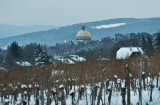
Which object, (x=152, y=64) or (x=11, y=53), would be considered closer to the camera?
(x=152, y=64)

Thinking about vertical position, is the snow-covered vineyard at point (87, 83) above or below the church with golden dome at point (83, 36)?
above

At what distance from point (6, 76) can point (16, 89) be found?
197 centimetres

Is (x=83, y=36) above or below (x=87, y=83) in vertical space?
below

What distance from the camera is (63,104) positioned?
750 inches

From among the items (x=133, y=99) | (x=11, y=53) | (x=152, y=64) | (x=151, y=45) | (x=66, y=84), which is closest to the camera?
(x=133, y=99)

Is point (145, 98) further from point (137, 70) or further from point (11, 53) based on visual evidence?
point (11, 53)

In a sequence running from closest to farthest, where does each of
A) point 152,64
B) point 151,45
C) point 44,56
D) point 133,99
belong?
point 133,99
point 152,64
point 44,56
point 151,45

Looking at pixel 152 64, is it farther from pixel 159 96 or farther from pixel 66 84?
pixel 66 84

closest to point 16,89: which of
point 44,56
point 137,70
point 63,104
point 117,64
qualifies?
point 63,104

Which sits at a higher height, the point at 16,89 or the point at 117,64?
the point at 117,64

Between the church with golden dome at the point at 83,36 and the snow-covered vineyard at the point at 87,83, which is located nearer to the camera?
the snow-covered vineyard at the point at 87,83

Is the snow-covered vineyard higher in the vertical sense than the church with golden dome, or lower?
higher

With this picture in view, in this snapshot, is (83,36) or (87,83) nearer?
(87,83)

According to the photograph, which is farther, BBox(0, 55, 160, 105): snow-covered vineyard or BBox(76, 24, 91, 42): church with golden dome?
BBox(76, 24, 91, 42): church with golden dome
